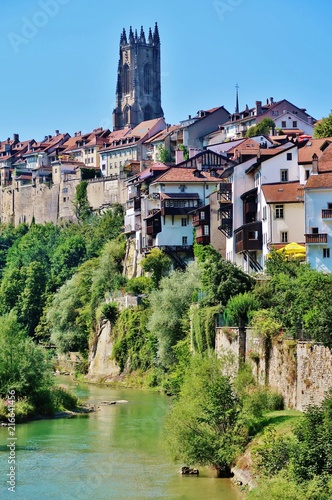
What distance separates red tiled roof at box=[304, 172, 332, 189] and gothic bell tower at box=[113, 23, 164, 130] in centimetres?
9658

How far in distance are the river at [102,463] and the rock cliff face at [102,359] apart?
1785 centimetres

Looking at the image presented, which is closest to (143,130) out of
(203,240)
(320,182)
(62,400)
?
(203,240)

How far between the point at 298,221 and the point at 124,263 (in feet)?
104

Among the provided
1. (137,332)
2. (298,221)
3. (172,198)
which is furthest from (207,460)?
(172,198)

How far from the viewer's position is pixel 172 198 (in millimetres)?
70750

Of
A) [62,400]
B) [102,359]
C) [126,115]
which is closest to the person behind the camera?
[62,400]

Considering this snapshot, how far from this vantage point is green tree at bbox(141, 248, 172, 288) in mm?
69562

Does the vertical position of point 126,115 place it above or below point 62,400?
above

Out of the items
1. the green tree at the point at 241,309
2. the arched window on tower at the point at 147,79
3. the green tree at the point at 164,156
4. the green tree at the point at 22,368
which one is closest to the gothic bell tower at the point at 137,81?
the arched window on tower at the point at 147,79

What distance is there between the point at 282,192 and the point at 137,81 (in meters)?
100

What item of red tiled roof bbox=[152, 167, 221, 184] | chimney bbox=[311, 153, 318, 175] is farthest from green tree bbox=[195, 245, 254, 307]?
red tiled roof bbox=[152, 167, 221, 184]

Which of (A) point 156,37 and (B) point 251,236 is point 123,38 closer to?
(A) point 156,37

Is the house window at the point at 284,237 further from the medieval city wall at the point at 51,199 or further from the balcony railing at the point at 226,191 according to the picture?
the medieval city wall at the point at 51,199

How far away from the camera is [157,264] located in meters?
69.8
